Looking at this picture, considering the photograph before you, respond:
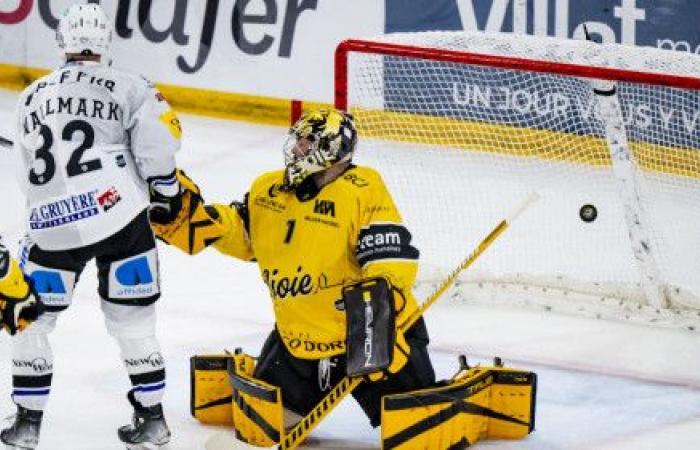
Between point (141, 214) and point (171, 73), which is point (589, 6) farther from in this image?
point (141, 214)

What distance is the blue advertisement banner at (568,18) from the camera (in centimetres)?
796

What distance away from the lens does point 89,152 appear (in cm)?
541

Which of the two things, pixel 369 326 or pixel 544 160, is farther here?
pixel 544 160

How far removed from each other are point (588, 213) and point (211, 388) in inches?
65.5

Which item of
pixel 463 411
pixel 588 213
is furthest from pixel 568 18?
pixel 463 411

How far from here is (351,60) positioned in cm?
701

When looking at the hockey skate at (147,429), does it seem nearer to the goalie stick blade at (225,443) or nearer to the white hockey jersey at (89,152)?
the goalie stick blade at (225,443)

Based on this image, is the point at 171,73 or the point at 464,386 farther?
the point at 171,73

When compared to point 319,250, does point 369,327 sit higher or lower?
lower

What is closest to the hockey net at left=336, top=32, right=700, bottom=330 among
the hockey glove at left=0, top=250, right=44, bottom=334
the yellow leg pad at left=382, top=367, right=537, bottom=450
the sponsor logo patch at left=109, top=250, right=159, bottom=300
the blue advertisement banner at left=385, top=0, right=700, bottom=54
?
the blue advertisement banner at left=385, top=0, right=700, bottom=54

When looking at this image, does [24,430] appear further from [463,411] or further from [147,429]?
[463,411]

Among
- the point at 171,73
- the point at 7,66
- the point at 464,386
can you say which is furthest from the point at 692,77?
the point at 7,66

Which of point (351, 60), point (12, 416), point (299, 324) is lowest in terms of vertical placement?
point (12, 416)

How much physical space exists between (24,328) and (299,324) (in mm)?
778
